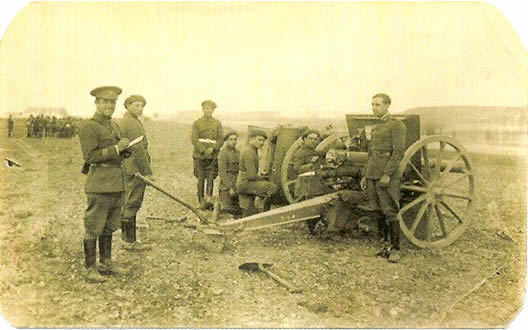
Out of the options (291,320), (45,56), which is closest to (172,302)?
(291,320)

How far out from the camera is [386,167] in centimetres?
429

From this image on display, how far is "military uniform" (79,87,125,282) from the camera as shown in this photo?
384 cm

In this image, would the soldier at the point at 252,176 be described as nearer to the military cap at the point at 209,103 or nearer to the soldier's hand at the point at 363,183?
the military cap at the point at 209,103

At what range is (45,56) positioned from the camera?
425cm

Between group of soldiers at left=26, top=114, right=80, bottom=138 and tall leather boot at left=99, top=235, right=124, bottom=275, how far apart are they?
977 mm

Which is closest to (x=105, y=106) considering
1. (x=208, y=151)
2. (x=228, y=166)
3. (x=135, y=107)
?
(x=135, y=107)

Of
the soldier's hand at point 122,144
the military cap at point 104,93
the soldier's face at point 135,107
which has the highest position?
the military cap at point 104,93

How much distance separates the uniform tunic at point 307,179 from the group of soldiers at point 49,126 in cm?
217

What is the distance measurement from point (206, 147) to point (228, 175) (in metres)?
0.37

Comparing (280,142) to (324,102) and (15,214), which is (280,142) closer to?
(324,102)

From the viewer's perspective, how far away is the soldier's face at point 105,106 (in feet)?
12.9

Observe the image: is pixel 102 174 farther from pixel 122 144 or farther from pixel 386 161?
pixel 386 161

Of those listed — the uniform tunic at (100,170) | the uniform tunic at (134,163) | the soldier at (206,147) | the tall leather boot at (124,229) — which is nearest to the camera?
the uniform tunic at (100,170)

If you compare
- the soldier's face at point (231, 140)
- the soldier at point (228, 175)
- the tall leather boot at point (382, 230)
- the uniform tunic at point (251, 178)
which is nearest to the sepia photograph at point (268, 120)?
the tall leather boot at point (382, 230)
